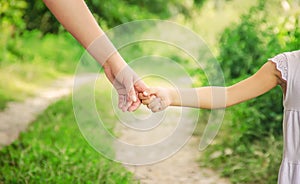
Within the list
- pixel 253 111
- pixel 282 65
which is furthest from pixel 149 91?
pixel 253 111

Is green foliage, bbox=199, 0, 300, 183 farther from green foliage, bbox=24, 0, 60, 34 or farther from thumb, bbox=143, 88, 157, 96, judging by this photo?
thumb, bbox=143, 88, 157, 96

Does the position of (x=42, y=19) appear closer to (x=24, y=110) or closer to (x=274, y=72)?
(x=24, y=110)

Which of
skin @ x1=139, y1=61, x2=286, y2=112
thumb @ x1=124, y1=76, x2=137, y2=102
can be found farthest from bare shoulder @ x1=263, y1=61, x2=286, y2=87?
thumb @ x1=124, y1=76, x2=137, y2=102

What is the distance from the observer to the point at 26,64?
644 centimetres

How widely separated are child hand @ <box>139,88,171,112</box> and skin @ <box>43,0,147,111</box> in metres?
0.03

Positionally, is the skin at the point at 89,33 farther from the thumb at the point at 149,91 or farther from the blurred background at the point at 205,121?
the blurred background at the point at 205,121

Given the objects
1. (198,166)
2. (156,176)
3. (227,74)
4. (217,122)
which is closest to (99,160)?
(156,176)

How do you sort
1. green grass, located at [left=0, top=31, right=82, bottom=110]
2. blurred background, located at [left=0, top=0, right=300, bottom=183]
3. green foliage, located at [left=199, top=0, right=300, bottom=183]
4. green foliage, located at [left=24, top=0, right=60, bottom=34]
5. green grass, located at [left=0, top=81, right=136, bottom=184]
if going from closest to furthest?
green grass, located at [left=0, top=81, right=136, bottom=184]
blurred background, located at [left=0, top=0, right=300, bottom=183]
green foliage, located at [left=199, top=0, right=300, bottom=183]
green foliage, located at [left=24, top=0, right=60, bottom=34]
green grass, located at [left=0, top=31, right=82, bottom=110]

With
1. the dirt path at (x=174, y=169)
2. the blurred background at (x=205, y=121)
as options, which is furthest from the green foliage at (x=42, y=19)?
the dirt path at (x=174, y=169)

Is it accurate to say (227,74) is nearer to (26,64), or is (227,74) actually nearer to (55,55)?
(26,64)

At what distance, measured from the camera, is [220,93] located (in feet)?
5.25

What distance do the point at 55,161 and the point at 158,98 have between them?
1.64 m

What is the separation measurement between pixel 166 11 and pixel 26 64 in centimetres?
181

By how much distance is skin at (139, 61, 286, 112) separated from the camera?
156 cm
